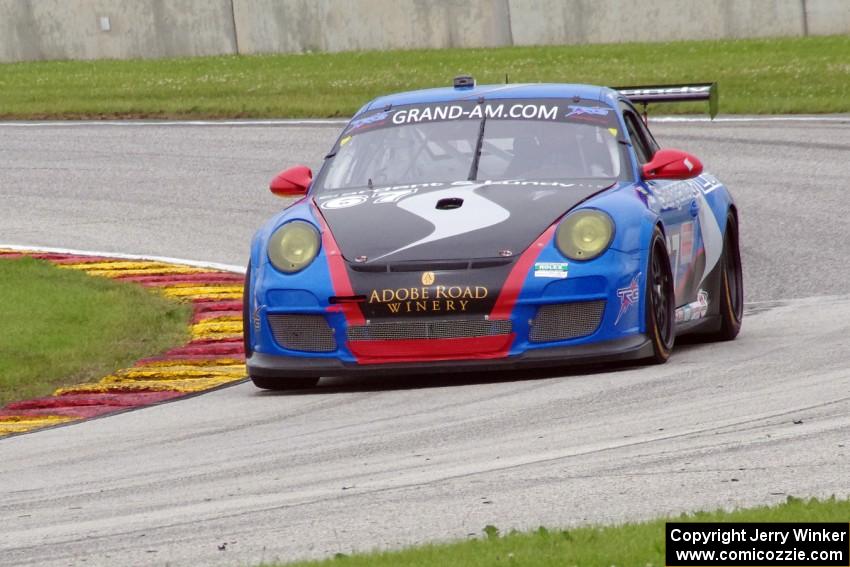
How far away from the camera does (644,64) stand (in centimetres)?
2295

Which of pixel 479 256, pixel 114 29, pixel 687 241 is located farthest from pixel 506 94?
pixel 114 29

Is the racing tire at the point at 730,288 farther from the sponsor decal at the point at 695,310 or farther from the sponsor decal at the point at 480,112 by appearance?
the sponsor decal at the point at 480,112

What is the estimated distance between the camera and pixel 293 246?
25.4 feet

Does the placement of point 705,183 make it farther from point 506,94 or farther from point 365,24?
point 365,24

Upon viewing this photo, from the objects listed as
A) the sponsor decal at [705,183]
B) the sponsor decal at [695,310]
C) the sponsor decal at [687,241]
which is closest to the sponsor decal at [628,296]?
the sponsor decal at [695,310]

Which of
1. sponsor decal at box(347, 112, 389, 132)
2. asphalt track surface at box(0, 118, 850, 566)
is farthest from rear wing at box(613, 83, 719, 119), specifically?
sponsor decal at box(347, 112, 389, 132)

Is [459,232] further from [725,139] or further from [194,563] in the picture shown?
[725,139]

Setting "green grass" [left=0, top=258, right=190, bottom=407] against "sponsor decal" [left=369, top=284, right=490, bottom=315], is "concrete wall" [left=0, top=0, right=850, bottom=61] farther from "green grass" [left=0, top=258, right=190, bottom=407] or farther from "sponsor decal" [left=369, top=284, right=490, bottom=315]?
"sponsor decal" [left=369, top=284, right=490, bottom=315]

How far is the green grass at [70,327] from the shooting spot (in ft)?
29.5

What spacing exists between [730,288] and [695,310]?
1.79ft

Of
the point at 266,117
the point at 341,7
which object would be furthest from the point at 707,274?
the point at 341,7

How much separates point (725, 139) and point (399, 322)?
9799 millimetres

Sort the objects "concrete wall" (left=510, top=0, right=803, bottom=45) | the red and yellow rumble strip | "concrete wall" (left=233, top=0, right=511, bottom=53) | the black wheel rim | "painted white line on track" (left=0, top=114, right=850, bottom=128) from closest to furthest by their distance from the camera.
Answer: the black wheel rim < the red and yellow rumble strip < "painted white line on track" (left=0, top=114, right=850, bottom=128) < "concrete wall" (left=510, top=0, right=803, bottom=45) < "concrete wall" (left=233, top=0, right=511, bottom=53)

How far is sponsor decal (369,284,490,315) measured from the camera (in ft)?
24.2
